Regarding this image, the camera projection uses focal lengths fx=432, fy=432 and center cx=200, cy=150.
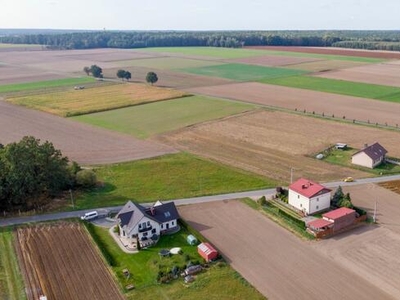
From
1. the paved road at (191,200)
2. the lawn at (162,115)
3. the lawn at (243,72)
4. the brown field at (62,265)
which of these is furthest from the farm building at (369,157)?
the lawn at (243,72)

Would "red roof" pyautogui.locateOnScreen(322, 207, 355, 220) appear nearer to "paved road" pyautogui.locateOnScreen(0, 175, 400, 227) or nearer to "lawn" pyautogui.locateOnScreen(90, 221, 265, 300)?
"paved road" pyautogui.locateOnScreen(0, 175, 400, 227)

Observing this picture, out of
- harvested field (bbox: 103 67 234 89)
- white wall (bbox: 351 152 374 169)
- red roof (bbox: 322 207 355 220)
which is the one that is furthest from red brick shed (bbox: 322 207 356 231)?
harvested field (bbox: 103 67 234 89)

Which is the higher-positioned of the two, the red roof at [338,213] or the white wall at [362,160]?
the white wall at [362,160]

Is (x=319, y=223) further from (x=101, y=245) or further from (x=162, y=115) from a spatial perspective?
(x=162, y=115)

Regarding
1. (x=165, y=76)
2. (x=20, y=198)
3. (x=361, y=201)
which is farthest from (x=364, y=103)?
(x=20, y=198)

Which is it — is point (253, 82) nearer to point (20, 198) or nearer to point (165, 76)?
point (165, 76)

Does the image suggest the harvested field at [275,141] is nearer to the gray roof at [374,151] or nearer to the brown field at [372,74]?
Answer: the gray roof at [374,151]

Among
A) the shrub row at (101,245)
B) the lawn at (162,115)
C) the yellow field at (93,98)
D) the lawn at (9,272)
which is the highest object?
the yellow field at (93,98)
